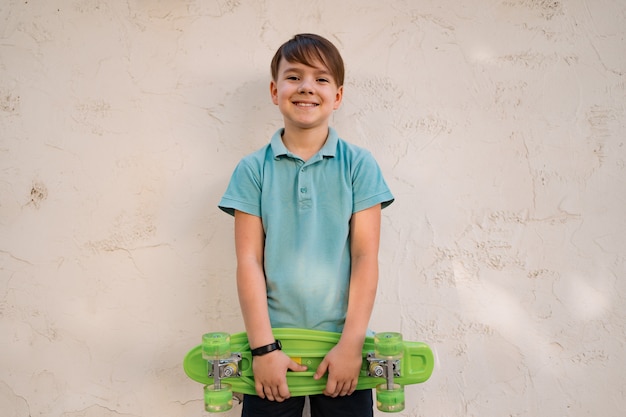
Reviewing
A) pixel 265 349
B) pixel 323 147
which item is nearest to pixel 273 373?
pixel 265 349

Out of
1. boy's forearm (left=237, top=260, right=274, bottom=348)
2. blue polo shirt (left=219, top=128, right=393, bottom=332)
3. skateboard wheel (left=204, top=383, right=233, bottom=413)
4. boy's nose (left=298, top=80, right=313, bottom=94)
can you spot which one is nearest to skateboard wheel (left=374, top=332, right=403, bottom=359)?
blue polo shirt (left=219, top=128, right=393, bottom=332)

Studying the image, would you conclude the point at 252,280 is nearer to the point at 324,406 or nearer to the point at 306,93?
the point at 324,406

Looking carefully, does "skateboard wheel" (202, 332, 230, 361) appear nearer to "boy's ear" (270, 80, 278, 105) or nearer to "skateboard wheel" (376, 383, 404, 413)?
"skateboard wheel" (376, 383, 404, 413)

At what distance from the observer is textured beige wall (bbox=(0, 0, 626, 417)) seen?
1.46 metres

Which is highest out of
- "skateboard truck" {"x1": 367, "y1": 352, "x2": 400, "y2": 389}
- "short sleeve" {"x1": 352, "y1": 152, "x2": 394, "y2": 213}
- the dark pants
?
"short sleeve" {"x1": 352, "y1": 152, "x2": 394, "y2": 213}

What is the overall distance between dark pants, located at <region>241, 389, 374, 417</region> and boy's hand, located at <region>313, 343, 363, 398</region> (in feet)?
0.23

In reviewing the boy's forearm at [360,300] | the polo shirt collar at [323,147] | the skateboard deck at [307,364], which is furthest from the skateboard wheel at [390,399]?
the polo shirt collar at [323,147]

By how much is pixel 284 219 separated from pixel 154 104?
54 centimetres

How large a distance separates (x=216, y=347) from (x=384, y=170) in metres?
0.64

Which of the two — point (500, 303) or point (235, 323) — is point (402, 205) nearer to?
point (500, 303)

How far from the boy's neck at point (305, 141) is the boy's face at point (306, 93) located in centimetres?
2

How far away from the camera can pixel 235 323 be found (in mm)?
1480

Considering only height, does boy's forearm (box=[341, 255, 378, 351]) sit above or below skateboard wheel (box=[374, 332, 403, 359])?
above

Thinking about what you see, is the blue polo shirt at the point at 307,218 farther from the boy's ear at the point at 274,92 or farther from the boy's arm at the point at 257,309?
the boy's ear at the point at 274,92
